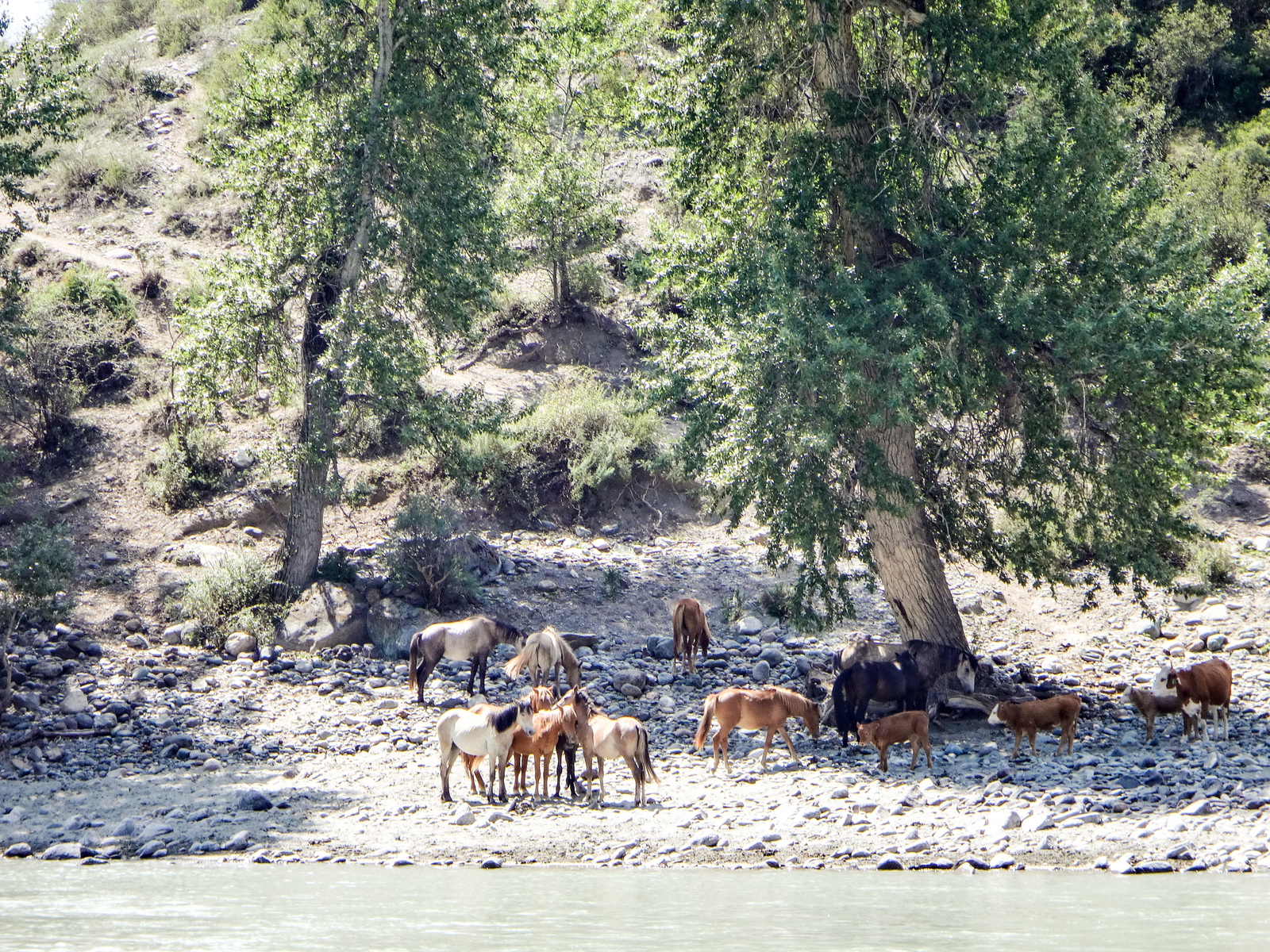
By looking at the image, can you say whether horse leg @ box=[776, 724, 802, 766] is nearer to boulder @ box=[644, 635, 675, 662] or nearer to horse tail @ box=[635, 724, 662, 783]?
horse tail @ box=[635, 724, 662, 783]

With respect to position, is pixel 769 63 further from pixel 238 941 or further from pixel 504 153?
pixel 238 941

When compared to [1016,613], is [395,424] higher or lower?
higher

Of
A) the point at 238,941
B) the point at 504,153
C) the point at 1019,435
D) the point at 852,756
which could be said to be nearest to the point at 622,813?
the point at 852,756

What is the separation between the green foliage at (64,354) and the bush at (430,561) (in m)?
8.85

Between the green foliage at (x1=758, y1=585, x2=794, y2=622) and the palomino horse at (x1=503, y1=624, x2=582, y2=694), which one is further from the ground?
the green foliage at (x1=758, y1=585, x2=794, y2=622)

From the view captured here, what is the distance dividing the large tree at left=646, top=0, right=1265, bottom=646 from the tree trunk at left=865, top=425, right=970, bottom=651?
0.03 meters

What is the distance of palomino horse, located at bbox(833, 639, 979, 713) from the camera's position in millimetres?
15094

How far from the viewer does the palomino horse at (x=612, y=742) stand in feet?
39.9

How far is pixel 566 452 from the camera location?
24.9m

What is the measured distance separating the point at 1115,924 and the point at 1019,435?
8.23m

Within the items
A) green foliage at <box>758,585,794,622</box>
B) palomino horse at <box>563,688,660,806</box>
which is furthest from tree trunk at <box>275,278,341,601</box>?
palomino horse at <box>563,688,660,806</box>

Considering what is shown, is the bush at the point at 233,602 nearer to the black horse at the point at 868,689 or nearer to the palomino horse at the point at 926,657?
the palomino horse at the point at 926,657

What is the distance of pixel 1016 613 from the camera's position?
20.2 metres

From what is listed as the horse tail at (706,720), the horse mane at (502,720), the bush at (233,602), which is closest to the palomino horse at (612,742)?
the horse mane at (502,720)
